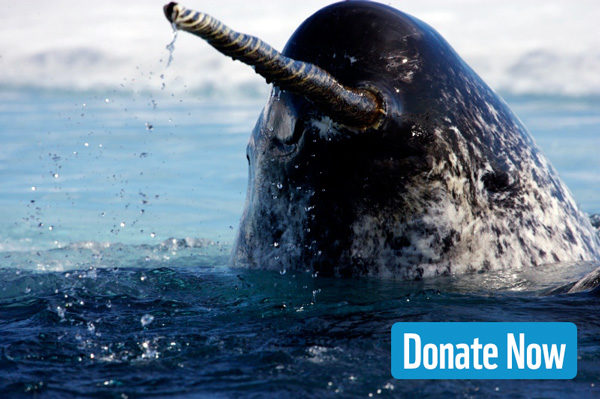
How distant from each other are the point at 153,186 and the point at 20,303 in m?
8.36

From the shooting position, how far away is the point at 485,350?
3.92 metres

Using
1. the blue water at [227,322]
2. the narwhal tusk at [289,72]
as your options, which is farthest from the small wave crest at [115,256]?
the narwhal tusk at [289,72]

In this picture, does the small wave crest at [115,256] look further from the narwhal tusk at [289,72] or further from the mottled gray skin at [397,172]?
the narwhal tusk at [289,72]

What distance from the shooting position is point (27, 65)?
1908 centimetres

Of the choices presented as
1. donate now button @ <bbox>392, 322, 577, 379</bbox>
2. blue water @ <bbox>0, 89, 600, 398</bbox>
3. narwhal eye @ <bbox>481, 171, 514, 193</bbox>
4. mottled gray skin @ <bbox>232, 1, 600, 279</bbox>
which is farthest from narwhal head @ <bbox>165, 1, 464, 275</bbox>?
donate now button @ <bbox>392, 322, 577, 379</bbox>

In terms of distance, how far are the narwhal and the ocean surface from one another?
0.50 ft

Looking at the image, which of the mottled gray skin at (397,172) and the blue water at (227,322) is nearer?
the blue water at (227,322)

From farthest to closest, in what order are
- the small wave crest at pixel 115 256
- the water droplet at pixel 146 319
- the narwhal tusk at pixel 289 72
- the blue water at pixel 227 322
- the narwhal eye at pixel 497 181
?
the small wave crest at pixel 115 256 → the narwhal eye at pixel 497 181 → the water droplet at pixel 146 319 → the blue water at pixel 227 322 → the narwhal tusk at pixel 289 72

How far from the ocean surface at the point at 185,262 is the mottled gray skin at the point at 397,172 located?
15cm

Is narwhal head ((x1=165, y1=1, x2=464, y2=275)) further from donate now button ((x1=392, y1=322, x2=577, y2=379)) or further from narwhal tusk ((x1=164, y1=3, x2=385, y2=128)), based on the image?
donate now button ((x1=392, y1=322, x2=577, y2=379))

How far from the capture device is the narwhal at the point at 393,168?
4707 millimetres

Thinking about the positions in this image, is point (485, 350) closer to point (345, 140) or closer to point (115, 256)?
point (345, 140)

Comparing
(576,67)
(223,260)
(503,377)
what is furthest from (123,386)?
(576,67)

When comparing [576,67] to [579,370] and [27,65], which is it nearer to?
[27,65]
